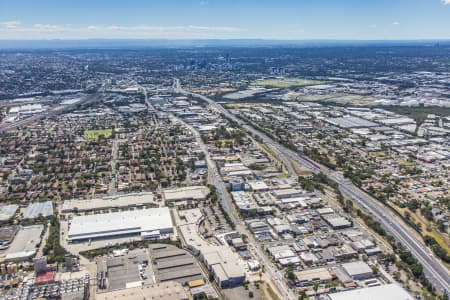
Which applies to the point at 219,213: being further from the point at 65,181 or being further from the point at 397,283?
the point at 65,181

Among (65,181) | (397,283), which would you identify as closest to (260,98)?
(65,181)

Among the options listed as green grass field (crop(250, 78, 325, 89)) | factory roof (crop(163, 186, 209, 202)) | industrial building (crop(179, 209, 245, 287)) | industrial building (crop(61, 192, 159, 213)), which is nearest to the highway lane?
factory roof (crop(163, 186, 209, 202))

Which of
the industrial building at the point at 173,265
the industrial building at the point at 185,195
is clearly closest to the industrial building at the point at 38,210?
the industrial building at the point at 185,195

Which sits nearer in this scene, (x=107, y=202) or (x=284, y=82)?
(x=107, y=202)

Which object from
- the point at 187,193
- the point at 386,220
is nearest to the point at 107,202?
the point at 187,193

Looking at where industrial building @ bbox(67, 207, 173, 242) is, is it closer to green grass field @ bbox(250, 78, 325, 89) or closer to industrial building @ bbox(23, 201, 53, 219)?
industrial building @ bbox(23, 201, 53, 219)

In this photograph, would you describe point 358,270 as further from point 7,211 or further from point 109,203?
point 7,211
